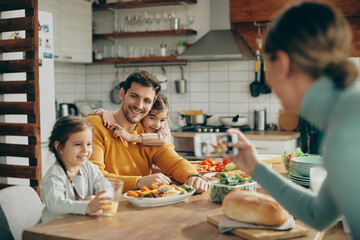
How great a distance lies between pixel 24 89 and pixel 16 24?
19.0 inches

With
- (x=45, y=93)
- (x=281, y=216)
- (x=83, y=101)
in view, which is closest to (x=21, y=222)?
(x=281, y=216)

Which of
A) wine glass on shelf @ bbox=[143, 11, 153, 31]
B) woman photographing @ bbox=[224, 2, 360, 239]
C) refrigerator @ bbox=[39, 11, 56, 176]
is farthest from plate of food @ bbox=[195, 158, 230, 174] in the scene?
wine glass on shelf @ bbox=[143, 11, 153, 31]

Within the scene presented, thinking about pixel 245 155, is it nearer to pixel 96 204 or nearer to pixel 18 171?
pixel 96 204

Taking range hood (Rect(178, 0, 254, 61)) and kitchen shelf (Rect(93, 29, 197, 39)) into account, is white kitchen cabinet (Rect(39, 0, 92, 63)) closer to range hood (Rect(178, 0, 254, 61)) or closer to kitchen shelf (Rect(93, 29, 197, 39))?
kitchen shelf (Rect(93, 29, 197, 39))

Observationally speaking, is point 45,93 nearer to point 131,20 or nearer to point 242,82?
point 131,20

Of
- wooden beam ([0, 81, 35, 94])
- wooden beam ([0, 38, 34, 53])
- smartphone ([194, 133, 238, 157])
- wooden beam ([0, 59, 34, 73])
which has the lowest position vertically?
smartphone ([194, 133, 238, 157])

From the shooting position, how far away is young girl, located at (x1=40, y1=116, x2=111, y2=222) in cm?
138

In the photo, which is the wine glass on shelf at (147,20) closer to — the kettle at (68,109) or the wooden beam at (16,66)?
the kettle at (68,109)

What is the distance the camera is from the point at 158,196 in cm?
152

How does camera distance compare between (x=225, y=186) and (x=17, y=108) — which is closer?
(x=225, y=186)

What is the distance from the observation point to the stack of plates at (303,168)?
183cm

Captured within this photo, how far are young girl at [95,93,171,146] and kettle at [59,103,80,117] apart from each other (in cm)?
267

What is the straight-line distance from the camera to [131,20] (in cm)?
505

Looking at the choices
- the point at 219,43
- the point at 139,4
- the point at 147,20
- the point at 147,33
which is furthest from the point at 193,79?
the point at 139,4
